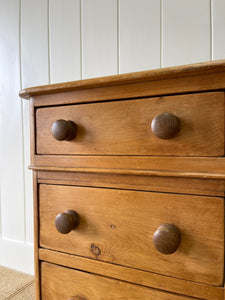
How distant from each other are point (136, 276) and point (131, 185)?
0.19 metres

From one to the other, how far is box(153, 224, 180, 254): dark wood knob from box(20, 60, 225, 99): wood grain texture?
0.88 ft

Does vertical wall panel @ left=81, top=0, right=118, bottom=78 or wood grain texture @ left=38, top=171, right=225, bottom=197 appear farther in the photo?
vertical wall panel @ left=81, top=0, right=118, bottom=78

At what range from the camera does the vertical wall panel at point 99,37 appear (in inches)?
40.8

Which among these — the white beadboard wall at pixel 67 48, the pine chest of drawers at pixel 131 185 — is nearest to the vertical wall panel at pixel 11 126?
the white beadboard wall at pixel 67 48

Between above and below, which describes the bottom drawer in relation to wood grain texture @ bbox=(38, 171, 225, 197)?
below

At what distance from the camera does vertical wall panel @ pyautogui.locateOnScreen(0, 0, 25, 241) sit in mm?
1245

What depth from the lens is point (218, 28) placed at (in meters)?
0.86

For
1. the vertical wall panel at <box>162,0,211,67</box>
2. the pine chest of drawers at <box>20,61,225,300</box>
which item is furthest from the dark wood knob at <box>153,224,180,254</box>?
the vertical wall panel at <box>162,0,211,67</box>

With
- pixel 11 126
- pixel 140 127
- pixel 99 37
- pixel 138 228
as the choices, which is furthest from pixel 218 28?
pixel 11 126

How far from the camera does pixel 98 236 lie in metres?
0.56

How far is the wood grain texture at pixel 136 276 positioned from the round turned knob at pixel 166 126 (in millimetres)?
289

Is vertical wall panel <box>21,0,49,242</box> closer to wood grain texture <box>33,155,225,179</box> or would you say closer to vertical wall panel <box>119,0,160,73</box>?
vertical wall panel <box>119,0,160,73</box>

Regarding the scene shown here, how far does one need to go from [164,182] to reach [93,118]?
0.69 ft

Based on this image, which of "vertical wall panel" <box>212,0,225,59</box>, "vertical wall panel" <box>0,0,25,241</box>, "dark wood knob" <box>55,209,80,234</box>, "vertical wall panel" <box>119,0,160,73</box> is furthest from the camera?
"vertical wall panel" <box>0,0,25,241</box>
